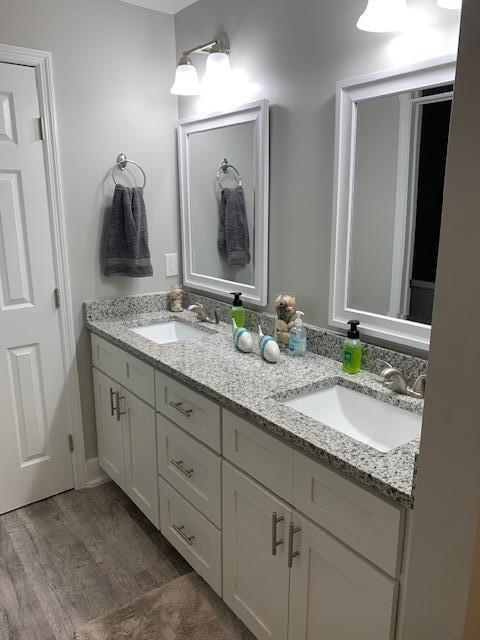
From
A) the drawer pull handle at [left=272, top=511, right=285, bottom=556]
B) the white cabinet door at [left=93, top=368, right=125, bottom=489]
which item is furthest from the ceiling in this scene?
the drawer pull handle at [left=272, top=511, right=285, bottom=556]

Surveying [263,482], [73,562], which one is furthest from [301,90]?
[73,562]

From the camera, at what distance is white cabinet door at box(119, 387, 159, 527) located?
2.03 m

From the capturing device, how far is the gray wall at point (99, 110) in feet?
7.00

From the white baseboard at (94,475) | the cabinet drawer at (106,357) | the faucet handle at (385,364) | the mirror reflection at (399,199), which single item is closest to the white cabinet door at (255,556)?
the faucet handle at (385,364)

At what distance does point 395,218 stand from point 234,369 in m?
0.75

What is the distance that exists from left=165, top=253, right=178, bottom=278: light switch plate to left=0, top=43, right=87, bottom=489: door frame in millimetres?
521

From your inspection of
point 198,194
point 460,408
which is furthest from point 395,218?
point 198,194

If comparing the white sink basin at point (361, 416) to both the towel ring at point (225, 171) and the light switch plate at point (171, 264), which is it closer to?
the towel ring at point (225, 171)

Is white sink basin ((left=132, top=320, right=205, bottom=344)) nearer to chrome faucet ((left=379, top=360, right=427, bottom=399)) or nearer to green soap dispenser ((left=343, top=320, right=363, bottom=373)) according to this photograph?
green soap dispenser ((left=343, top=320, right=363, bottom=373))

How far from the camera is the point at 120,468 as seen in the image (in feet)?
7.72

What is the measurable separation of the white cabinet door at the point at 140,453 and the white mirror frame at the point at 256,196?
2.21ft

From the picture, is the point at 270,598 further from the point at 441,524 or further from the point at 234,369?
the point at 441,524

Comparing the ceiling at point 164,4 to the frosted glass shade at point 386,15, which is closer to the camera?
the frosted glass shade at point 386,15

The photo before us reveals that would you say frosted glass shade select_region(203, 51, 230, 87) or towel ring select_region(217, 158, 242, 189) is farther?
towel ring select_region(217, 158, 242, 189)
